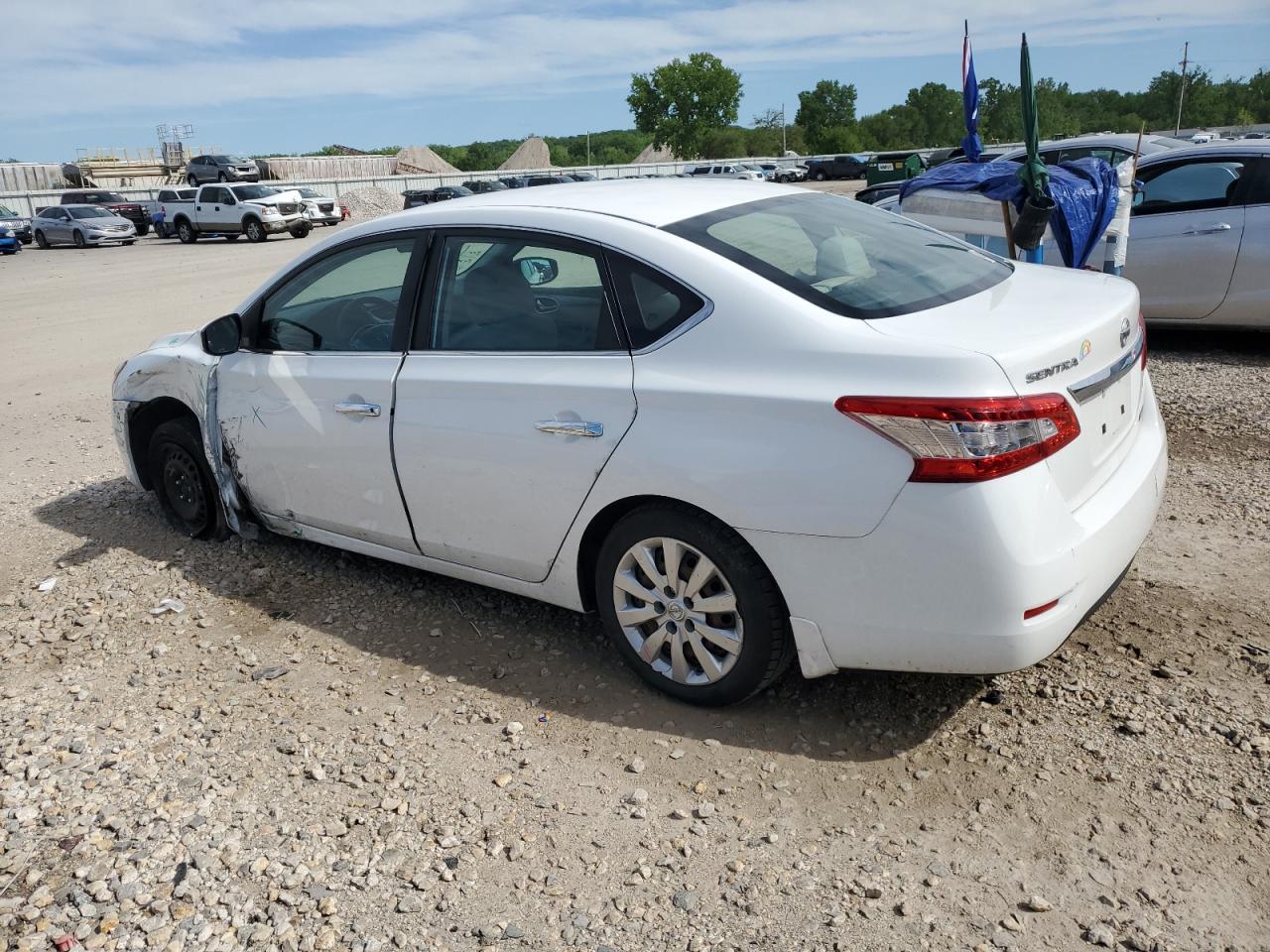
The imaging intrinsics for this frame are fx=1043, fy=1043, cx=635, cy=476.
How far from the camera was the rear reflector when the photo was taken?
2795 millimetres

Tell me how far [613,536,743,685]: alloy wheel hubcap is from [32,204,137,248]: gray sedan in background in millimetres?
35573

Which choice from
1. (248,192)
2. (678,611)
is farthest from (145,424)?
(248,192)

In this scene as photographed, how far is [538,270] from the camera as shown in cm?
369

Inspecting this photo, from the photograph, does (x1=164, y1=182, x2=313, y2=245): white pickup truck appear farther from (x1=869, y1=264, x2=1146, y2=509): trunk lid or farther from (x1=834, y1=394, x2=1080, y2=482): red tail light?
(x1=834, y1=394, x2=1080, y2=482): red tail light

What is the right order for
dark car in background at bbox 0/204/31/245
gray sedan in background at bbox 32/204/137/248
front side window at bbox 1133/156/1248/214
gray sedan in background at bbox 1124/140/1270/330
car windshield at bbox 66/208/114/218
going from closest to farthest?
gray sedan in background at bbox 1124/140/1270/330, front side window at bbox 1133/156/1248/214, gray sedan in background at bbox 32/204/137/248, car windshield at bbox 66/208/114/218, dark car in background at bbox 0/204/31/245

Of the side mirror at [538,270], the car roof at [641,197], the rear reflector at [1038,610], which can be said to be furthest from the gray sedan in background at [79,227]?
the rear reflector at [1038,610]

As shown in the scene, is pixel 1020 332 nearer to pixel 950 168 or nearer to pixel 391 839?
pixel 391 839

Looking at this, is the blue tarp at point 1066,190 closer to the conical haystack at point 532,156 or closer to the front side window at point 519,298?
the front side window at point 519,298

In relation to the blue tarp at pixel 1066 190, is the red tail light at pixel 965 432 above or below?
below

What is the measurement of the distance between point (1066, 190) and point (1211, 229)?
2252 mm

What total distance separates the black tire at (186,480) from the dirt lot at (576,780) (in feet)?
1.44

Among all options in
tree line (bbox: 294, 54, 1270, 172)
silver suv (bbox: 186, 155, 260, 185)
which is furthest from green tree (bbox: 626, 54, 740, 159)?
silver suv (bbox: 186, 155, 260, 185)

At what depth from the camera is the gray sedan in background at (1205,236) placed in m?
7.69

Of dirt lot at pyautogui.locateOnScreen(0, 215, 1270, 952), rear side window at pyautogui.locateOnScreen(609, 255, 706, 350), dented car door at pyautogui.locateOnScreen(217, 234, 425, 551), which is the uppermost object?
rear side window at pyautogui.locateOnScreen(609, 255, 706, 350)
